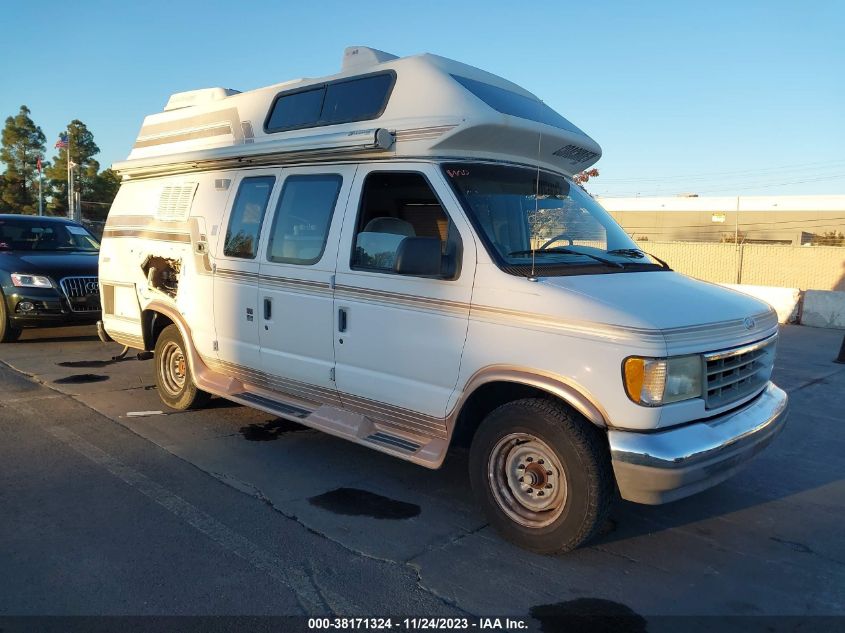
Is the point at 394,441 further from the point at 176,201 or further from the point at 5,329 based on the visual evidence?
the point at 5,329

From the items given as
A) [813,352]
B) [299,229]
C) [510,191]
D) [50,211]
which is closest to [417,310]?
[510,191]

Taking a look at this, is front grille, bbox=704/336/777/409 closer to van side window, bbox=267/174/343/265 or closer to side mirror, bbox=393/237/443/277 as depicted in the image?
side mirror, bbox=393/237/443/277

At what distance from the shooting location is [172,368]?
6.59 m

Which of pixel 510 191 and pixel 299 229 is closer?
pixel 510 191

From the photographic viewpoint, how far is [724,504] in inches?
185

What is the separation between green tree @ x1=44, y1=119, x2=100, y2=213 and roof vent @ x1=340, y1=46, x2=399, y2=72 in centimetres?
4642

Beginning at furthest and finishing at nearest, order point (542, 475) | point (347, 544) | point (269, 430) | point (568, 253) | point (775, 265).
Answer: point (775, 265)
point (269, 430)
point (568, 253)
point (347, 544)
point (542, 475)

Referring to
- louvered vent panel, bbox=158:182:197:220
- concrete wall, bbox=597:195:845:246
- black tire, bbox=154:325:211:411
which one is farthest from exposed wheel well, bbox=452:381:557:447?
concrete wall, bbox=597:195:845:246

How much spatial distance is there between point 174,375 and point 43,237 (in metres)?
5.93

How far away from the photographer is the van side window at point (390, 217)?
14.8ft

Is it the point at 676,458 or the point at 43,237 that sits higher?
the point at 43,237

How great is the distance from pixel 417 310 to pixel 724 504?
8.53 ft

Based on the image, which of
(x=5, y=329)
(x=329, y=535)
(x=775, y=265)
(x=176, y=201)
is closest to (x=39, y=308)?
(x=5, y=329)

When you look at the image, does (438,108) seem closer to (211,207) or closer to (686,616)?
(211,207)
